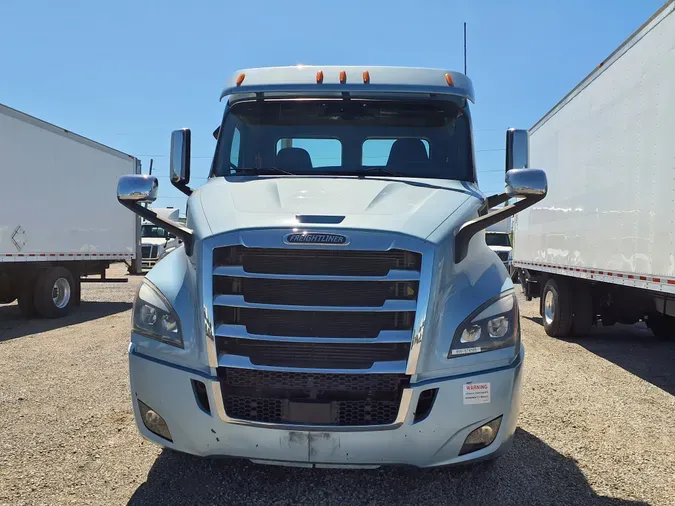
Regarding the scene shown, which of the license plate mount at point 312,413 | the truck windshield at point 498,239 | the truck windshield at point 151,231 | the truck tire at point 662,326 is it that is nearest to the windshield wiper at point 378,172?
the license plate mount at point 312,413

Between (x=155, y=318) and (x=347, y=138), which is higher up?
(x=347, y=138)

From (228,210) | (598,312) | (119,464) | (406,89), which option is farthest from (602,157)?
(119,464)

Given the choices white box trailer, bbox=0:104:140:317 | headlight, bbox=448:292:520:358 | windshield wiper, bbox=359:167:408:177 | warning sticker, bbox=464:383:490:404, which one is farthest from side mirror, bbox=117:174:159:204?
white box trailer, bbox=0:104:140:317

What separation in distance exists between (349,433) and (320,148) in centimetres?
230

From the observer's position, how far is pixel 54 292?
11.8m

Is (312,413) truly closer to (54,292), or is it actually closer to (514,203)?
(514,203)

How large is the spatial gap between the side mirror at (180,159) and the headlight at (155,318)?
1.47 m

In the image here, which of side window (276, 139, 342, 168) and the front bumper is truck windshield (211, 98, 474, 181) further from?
the front bumper

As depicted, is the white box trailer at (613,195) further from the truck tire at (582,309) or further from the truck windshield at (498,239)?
the truck windshield at (498,239)

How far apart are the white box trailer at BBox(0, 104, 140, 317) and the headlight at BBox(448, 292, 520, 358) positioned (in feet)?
31.4

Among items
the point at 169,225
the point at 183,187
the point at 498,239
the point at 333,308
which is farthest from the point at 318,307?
the point at 498,239

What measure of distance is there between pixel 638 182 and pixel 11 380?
7.47m

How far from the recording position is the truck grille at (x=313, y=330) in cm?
291

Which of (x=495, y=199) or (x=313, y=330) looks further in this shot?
(x=495, y=199)
